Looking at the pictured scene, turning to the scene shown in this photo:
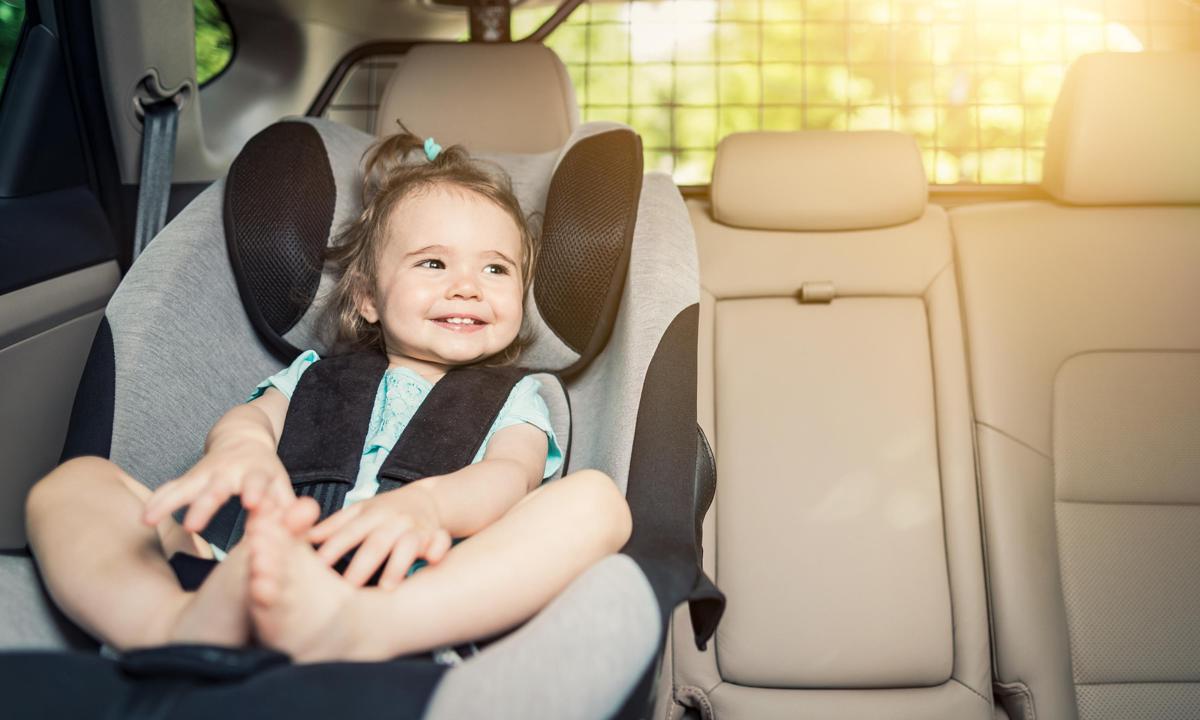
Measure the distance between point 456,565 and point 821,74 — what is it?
1.68 meters

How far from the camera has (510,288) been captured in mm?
1347

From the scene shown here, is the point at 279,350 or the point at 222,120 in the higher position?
the point at 222,120

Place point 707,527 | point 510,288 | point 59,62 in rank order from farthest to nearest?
point 707,527 → point 59,62 → point 510,288

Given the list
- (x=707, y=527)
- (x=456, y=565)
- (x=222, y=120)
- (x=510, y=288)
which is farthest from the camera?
(x=222, y=120)

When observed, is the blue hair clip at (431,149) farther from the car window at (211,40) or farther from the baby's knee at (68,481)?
the car window at (211,40)

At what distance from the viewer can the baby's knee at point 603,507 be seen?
3.03 ft

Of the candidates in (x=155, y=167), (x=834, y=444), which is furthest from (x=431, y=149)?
(x=834, y=444)

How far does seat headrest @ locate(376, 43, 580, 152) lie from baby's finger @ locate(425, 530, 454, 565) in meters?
0.99

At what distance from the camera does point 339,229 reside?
4.79 feet

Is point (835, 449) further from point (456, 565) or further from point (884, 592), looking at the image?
point (456, 565)

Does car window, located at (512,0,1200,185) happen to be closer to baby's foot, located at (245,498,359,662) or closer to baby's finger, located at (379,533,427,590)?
baby's finger, located at (379,533,427,590)

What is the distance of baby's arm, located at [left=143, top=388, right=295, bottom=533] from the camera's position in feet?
2.82

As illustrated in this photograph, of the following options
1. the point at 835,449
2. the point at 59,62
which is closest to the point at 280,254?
the point at 59,62

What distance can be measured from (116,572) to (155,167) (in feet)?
3.43
